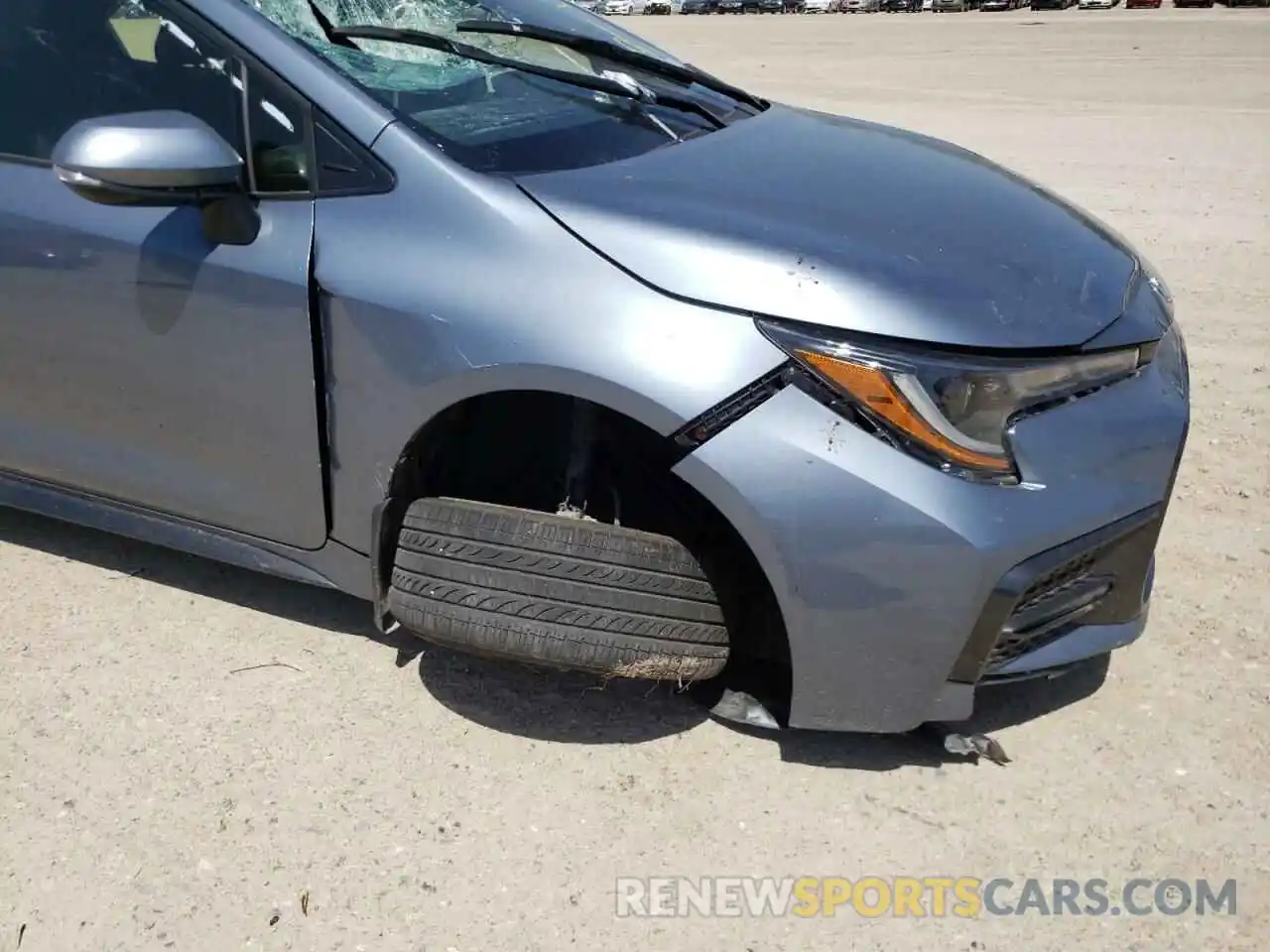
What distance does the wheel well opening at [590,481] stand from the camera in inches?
95.0

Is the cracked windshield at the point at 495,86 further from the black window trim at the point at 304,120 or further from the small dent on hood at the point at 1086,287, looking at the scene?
the small dent on hood at the point at 1086,287

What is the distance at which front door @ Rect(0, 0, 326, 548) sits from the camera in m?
2.46

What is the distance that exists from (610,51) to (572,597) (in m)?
1.61

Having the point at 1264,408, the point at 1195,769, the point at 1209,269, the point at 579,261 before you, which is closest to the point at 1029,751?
the point at 1195,769

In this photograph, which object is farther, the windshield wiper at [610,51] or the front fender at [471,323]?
the windshield wiper at [610,51]

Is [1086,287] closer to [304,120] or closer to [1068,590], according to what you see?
[1068,590]

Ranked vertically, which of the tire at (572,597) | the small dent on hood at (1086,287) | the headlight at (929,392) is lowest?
the tire at (572,597)

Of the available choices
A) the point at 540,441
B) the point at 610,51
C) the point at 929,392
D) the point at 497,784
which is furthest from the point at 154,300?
the point at 929,392

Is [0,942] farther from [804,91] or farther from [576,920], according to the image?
[804,91]

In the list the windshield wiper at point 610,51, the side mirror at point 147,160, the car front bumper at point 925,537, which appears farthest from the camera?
the windshield wiper at point 610,51

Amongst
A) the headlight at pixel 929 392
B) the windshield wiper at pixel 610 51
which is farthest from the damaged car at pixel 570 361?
the windshield wiper at pixel 610 51

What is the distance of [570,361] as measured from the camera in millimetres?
2188

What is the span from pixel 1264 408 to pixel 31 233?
3.89 metres

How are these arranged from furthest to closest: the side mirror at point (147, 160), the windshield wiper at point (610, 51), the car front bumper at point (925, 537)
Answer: the windshield wiper at point (610, 51) → the side mirror at point (147, 160) → the car front bumper at point (925, 537)
